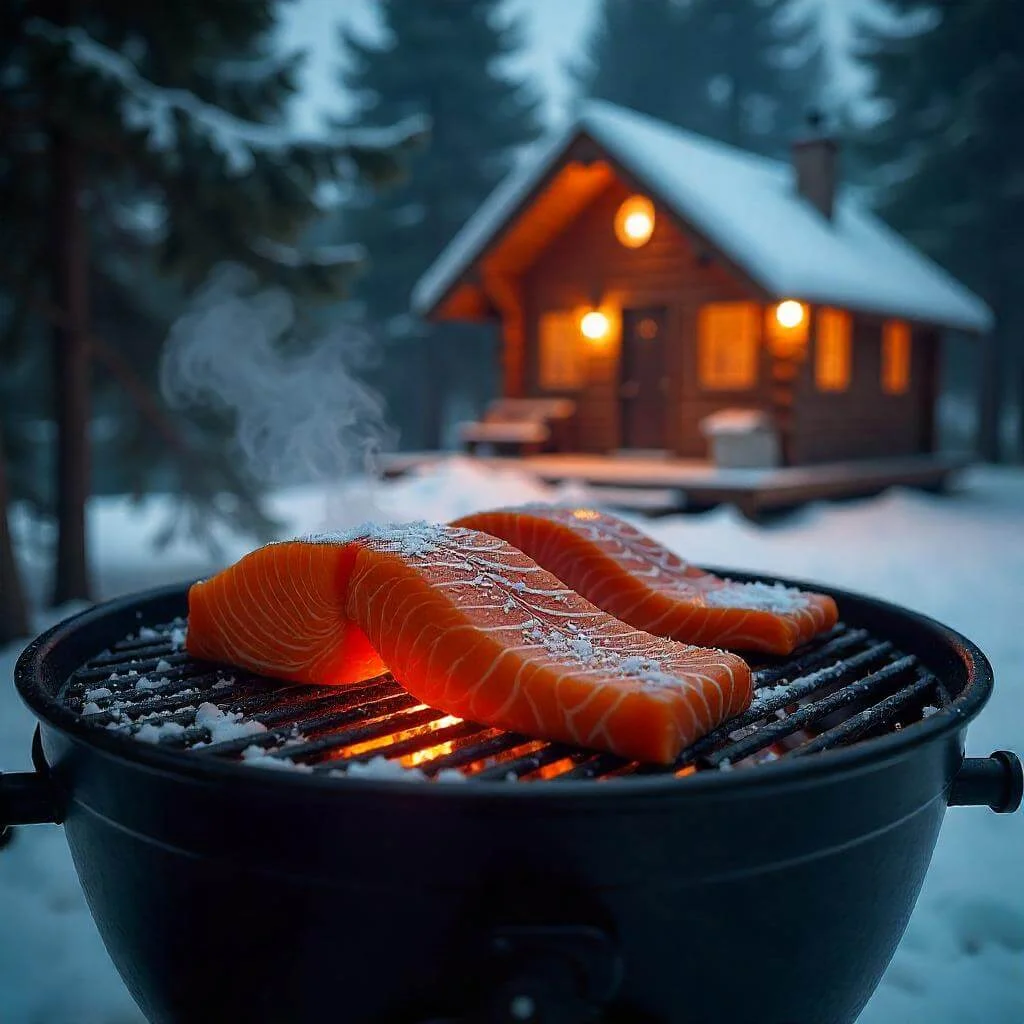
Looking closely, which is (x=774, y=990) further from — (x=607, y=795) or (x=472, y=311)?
(x=472, y=311)

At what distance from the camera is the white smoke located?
4242mm

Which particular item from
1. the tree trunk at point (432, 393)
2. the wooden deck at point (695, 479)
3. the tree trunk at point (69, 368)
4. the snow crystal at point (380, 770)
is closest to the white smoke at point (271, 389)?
the tree trunk at point (69, 368)

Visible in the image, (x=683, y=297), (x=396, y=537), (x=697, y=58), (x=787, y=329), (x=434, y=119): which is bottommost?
(x=396, y=537)

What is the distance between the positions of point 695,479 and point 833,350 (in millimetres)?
4481

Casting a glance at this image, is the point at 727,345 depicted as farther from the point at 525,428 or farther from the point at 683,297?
the point at 525,428

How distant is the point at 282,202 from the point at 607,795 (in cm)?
725

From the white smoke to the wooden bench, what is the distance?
3926 mm

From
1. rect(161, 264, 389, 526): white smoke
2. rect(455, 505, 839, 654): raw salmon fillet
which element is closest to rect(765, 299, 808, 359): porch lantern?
rect(161, 264, 389, 526): white smoke

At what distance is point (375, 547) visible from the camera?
7.22 ft

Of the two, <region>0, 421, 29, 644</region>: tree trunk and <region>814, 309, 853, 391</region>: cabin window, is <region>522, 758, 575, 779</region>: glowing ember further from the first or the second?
<region>814, 309, 853, 391</region>: cabin window

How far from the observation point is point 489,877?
152 centimetres

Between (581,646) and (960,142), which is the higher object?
(960,142)

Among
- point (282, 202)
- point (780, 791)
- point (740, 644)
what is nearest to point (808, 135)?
point (282, 202)

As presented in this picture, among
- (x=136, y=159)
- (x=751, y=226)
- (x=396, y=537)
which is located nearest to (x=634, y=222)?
(x=751, y=226)
